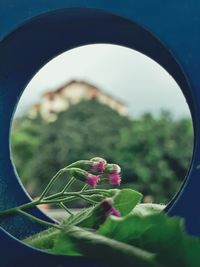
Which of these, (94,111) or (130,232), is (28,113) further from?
(130,232)

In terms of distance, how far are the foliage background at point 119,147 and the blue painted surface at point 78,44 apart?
9076mm

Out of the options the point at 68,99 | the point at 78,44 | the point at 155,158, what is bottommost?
the point at 78,44

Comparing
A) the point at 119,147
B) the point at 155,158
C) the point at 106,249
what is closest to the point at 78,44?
the point at 106,249

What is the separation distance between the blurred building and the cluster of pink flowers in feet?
34.8

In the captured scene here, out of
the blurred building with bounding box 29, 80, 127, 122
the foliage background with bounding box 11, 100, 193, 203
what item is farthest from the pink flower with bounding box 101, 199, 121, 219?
the blurred building with bounding box 29, 80, 127, 122

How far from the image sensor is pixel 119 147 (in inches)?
415

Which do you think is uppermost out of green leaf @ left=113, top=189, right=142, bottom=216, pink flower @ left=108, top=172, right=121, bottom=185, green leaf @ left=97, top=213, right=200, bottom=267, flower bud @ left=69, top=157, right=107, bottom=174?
flower bud @ left=69, top=157, right=107, bottom=174

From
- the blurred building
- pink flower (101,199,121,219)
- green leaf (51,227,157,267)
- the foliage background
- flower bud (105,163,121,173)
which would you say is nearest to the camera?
green leaf (51,227,157,267)

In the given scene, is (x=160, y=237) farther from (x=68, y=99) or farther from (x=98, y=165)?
(x=68, y=99)

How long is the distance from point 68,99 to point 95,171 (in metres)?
11.3

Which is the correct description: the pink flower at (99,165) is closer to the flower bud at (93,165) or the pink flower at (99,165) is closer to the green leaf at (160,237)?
the flower bud at (93,165)

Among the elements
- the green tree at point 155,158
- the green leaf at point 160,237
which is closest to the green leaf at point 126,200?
A: the green leaf at point 160,237

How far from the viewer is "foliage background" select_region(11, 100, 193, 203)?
10250 mm

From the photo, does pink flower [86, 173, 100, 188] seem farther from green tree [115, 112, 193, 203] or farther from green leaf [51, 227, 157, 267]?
green tree [115, 112, 193, 203]
